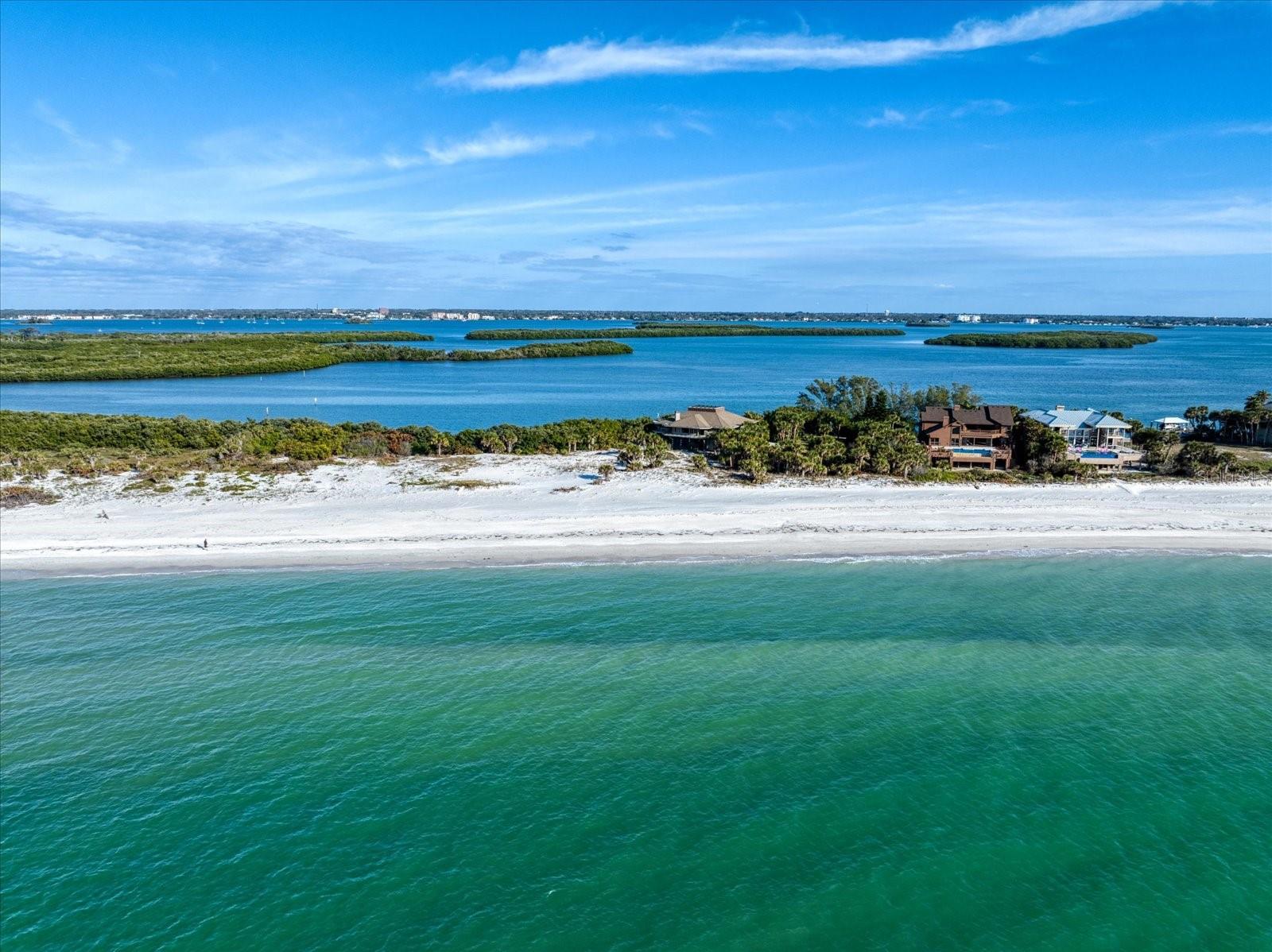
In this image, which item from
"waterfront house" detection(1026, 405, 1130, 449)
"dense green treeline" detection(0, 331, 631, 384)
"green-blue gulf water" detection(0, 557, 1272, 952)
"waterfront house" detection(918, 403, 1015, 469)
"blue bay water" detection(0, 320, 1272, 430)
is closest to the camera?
"green-blue gulf water" detection(0, 557, 1272, 952)

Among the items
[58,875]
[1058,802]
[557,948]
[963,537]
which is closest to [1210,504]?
[963,537]

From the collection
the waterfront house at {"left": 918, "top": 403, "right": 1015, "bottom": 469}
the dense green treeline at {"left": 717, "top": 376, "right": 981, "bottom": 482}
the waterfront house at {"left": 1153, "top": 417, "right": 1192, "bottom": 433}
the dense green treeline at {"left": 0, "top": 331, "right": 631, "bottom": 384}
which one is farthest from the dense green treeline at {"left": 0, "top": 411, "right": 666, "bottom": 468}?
the dense green treeline at {"left": 0, "top": 331, "right": 631, "bottom": 384}

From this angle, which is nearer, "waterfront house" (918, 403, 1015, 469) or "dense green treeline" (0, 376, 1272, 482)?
"dense green treeline" (0, 376, 1272, 482)

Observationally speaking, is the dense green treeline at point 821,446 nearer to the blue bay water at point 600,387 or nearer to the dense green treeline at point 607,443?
the dense green treeline at point 607,443

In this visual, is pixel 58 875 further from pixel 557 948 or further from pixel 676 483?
pixel 676 483

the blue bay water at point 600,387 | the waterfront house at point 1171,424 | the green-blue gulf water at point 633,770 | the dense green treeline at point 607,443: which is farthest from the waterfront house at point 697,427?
the waterfront house at point 1171,424

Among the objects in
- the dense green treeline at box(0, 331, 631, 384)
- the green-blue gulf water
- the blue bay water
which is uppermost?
the dense green treeline at box(0, 331, 631, 384)

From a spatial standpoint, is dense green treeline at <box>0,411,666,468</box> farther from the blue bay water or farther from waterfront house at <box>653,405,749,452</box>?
the blue bay water
